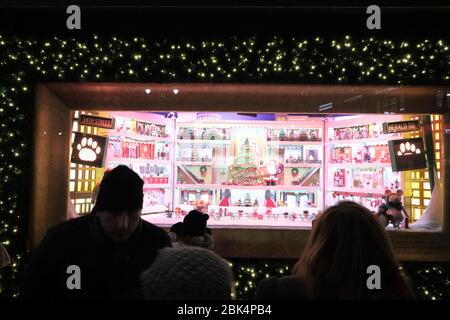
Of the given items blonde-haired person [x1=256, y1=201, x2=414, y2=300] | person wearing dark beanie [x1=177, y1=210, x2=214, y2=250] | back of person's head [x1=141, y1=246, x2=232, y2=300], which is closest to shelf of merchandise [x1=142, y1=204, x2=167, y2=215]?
person wearing dark beanie [x1=177, y1=210, x2=214, y2=250]

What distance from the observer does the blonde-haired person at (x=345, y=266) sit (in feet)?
5.97

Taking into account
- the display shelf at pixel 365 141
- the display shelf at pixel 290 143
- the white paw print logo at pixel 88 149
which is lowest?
the white paw print logo at pixel 88 149

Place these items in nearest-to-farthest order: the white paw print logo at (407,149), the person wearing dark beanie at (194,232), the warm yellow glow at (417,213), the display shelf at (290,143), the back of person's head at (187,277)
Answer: the back of person's head at (187,277) < the person wearing dark beanie at (194,232) < the white paw print logo at (407,149) < the warm yellow glow at (417,213) < the display shelf at (290,143)

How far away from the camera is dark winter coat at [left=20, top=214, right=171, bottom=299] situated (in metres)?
2.27

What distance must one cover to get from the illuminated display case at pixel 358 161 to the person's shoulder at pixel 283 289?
448cm

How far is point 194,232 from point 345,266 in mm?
2705

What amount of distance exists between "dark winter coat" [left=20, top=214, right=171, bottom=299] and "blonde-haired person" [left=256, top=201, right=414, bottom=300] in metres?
0.94

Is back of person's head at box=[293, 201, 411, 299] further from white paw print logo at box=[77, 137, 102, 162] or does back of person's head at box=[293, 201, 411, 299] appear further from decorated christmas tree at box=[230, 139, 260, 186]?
white paw print logo at box=[77, 137, 102, 162]

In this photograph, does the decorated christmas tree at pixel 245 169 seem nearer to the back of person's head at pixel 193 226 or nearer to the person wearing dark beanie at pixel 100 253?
the back of person's head at pixel 193 226

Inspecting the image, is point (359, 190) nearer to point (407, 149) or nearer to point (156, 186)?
point (407, 149)

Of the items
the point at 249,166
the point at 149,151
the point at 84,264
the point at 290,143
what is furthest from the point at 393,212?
the point at 84,264

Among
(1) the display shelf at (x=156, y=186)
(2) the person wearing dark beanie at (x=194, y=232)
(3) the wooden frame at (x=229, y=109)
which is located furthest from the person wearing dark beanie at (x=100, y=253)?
(1) the display shelf at (x=156, y=186)

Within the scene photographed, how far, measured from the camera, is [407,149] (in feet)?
18.7
